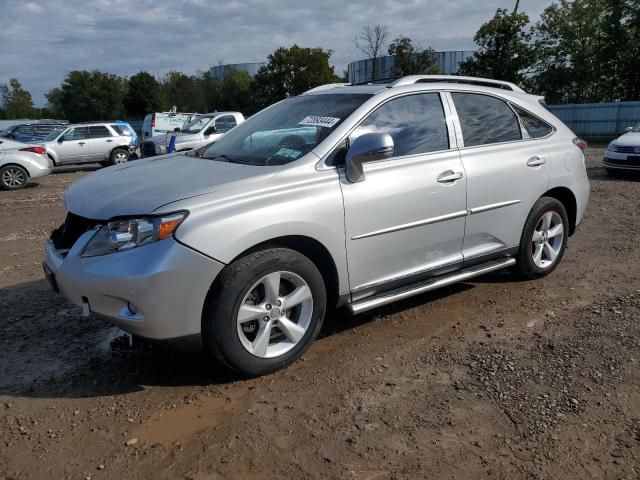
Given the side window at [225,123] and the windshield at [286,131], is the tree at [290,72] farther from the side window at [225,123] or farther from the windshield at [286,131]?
the windshield at [286,131]

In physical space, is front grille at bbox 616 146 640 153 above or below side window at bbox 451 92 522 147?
below

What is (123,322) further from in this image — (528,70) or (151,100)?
(151,100)

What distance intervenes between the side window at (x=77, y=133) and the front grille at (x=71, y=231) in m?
15.9

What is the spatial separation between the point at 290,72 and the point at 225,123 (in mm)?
37533

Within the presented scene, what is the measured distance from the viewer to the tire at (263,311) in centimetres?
304

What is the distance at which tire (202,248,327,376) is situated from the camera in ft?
9.96

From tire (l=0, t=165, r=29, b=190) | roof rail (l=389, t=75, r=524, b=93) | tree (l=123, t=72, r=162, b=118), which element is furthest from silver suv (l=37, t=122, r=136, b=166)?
tree (l=123, t=72, r=162, b=118)

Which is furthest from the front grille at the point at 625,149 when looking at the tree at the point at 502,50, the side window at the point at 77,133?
the tree at the point at 502,50

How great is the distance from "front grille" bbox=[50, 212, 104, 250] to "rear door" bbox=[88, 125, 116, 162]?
15777 mm

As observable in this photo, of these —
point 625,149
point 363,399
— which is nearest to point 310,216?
point 363,399

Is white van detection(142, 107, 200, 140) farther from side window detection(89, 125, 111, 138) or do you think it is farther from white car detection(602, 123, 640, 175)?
white car detection(602, 123, 640, 175)

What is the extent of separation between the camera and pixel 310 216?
3.30 meters

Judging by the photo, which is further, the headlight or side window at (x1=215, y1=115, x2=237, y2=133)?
side window at (x1=215, y1=115, x2=237, y2=133)

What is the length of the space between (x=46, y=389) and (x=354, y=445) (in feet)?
6.25
